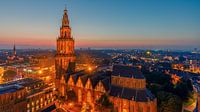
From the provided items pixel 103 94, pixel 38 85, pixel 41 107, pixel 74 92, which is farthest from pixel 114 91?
pixel 38 85

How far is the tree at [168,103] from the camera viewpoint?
46000 millimetres

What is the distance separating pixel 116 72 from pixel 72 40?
2245 cm

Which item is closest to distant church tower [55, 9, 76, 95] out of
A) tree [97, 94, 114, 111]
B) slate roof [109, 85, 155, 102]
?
tree [97, 94, 114, 111]

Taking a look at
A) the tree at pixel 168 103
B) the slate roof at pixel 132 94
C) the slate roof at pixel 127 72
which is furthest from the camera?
the slate roof at pixel 127 72

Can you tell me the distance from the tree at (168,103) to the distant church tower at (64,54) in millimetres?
33553

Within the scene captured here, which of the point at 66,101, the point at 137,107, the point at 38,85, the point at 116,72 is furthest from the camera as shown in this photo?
the point at 38,85

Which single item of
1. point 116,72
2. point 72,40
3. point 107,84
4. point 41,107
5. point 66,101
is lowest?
point 41,107

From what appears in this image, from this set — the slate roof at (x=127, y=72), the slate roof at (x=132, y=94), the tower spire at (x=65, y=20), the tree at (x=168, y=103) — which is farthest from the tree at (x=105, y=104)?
the tower spire at (x=65, y=20)

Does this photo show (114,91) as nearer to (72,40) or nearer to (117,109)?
(117,109)

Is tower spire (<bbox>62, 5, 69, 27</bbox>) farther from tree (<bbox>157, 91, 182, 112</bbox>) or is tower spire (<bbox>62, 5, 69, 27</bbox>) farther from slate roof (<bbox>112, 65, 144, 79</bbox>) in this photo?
tree (<bbox>157, 91, 182, 112</bbox>)

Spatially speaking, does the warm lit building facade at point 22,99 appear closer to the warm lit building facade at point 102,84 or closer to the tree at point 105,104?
the warm lit building facade at point 102,84

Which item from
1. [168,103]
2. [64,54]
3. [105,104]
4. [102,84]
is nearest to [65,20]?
[64,54]

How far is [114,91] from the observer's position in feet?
163

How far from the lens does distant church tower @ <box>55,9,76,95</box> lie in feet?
201
